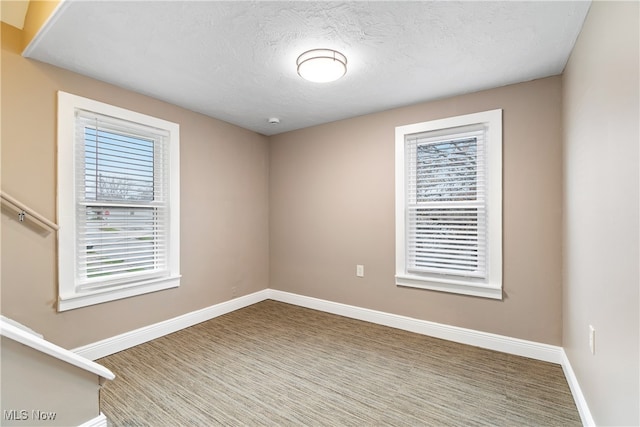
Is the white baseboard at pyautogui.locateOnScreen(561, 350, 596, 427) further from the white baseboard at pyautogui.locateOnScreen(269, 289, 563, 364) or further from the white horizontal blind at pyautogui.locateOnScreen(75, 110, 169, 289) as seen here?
the white horizontal blind at pyautogui.locateOnScreen(75, 110, 169, 289)

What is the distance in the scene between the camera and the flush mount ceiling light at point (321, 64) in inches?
81.4

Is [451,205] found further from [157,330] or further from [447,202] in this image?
[157,330]

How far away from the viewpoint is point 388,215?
322 centimetres

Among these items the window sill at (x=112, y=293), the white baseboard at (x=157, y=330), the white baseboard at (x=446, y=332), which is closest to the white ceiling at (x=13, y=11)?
the window sill at (x=112, y=293)

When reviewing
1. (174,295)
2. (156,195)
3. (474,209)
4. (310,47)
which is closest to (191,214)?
(156,195)

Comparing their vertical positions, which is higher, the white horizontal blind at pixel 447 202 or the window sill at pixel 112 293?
the white horizontal blind at pixel 447 202

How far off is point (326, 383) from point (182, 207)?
2.29 metres

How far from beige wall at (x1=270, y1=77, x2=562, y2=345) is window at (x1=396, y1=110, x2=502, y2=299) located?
0.09 m

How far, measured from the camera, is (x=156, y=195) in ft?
9.66

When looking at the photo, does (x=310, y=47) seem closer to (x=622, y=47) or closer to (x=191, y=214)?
(x=622, y=47)

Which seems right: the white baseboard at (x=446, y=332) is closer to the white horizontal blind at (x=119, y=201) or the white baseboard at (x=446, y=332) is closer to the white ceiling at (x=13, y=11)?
the white horizontal blind at (x=119, y=201)

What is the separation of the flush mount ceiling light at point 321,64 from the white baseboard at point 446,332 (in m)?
2.52

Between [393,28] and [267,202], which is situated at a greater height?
[393,28]

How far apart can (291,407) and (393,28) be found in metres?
2.51
